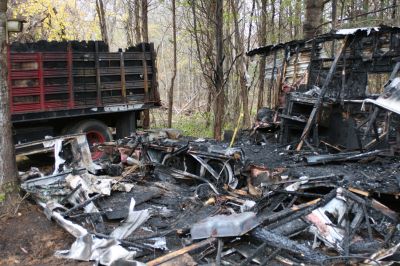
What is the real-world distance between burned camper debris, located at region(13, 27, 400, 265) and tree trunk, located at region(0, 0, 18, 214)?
1.34 feet

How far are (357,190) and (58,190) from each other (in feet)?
15.6

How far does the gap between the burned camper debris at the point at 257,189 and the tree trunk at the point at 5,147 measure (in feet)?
1.34

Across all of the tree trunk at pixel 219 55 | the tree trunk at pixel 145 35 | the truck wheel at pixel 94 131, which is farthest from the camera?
the tree trunk at pixel 145 35

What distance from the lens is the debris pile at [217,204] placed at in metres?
4.81

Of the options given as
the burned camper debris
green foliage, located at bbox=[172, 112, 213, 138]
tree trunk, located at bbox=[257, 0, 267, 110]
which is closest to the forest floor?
the burned camper debris

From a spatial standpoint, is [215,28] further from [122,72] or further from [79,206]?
[79,206]

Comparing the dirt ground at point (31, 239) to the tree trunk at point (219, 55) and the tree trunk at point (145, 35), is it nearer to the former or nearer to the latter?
the tree trunk at point (219, 55)

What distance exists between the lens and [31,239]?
5488mm

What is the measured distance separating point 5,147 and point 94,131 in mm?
4596

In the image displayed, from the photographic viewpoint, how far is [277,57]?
13.2m

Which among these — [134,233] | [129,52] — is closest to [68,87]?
[129,52]

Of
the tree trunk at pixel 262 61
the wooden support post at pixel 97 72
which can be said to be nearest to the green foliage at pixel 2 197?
the wooden support post at pixel 97 72

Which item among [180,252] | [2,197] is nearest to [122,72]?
[2,197]

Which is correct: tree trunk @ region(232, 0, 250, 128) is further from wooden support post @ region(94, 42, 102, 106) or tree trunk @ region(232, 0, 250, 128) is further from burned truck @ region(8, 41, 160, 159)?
wooden support post @ region(94, 42, 102, 106)
